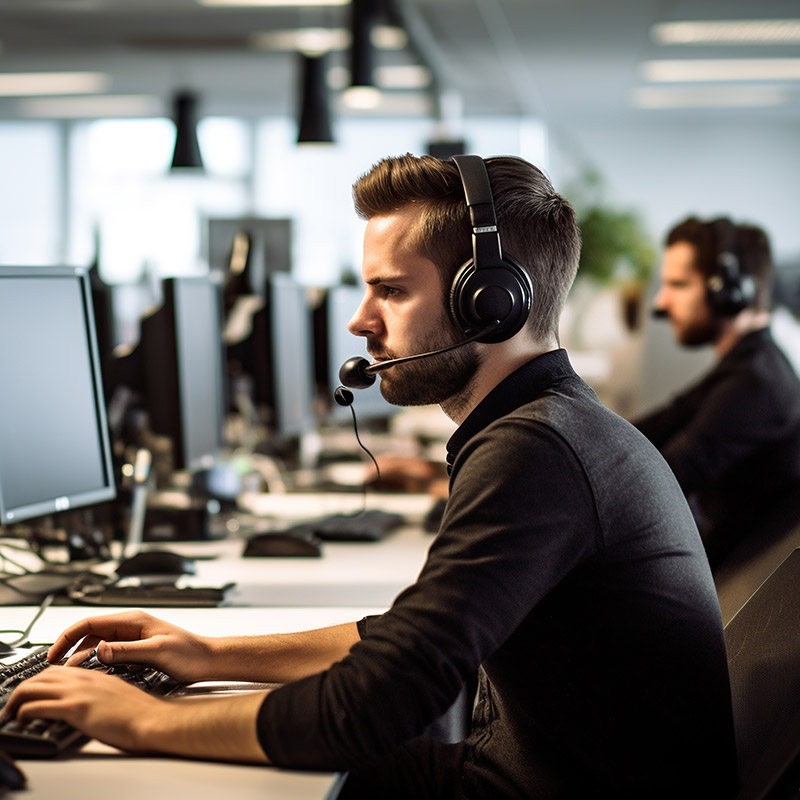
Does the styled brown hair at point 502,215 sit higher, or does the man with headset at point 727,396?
the styled brown hair at point 502,215

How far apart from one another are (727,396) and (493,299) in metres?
1.65

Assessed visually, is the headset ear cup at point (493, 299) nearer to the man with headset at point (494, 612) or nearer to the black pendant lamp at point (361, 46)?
the man with headset at point (494, 612)

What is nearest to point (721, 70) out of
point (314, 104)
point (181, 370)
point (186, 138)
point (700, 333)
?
point (314, 104)

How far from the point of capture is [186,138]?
17.4 ft

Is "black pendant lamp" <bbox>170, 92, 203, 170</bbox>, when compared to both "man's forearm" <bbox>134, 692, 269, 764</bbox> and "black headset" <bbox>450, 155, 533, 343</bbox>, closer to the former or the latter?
"black headset" <bbox>450, 155, 533, 343</bbox>

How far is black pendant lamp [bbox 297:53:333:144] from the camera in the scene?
4.55m

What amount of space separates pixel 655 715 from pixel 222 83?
26.3 ft

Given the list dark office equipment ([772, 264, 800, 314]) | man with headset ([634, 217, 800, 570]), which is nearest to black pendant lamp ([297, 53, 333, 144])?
man with headset ([634, 217, 800, 570])

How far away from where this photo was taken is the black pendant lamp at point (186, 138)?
16.8 feet

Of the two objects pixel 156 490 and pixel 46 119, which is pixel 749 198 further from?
pixel 156 490

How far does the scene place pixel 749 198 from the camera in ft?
31.1

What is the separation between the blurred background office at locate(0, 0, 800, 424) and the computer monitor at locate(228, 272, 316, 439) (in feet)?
5.35

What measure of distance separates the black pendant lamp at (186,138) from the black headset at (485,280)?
419 cm

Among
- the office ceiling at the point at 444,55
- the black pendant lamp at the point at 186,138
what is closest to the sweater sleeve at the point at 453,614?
the black pendant lamp at the point at 186,138
